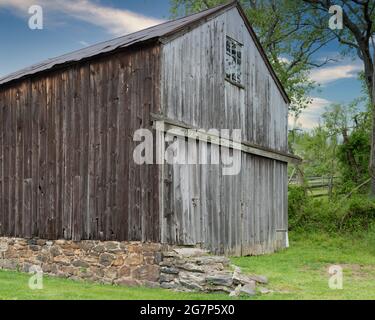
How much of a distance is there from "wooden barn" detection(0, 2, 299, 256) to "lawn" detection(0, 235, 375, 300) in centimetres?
125

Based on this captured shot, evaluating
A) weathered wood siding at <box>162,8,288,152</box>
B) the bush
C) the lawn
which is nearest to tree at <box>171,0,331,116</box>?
the bush

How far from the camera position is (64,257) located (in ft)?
48.2

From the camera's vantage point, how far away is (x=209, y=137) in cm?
1452

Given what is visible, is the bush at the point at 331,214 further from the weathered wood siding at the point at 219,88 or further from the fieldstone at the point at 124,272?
the fieldstone at the point at 124,272

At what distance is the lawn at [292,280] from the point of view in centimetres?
1055

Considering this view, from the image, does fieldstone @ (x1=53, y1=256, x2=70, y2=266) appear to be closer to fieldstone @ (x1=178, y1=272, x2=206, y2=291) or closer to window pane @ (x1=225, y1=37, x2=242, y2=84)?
fieldstone @ (x1=178, y1=272, x2=206, y2=291)

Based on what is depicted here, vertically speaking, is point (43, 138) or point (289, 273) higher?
point (43, 138)

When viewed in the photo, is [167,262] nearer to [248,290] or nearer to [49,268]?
[248,290]

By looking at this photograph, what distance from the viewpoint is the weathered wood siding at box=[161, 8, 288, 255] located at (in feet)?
43.7

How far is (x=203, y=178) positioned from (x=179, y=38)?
3734mm

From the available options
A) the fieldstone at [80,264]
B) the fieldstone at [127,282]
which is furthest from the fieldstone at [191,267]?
the fieldstone at [80,264]

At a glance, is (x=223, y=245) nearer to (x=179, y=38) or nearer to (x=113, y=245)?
(x=113, y=245)

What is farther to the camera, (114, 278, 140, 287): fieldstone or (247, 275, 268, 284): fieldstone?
(114, 278, 140, 287): fieldstone
